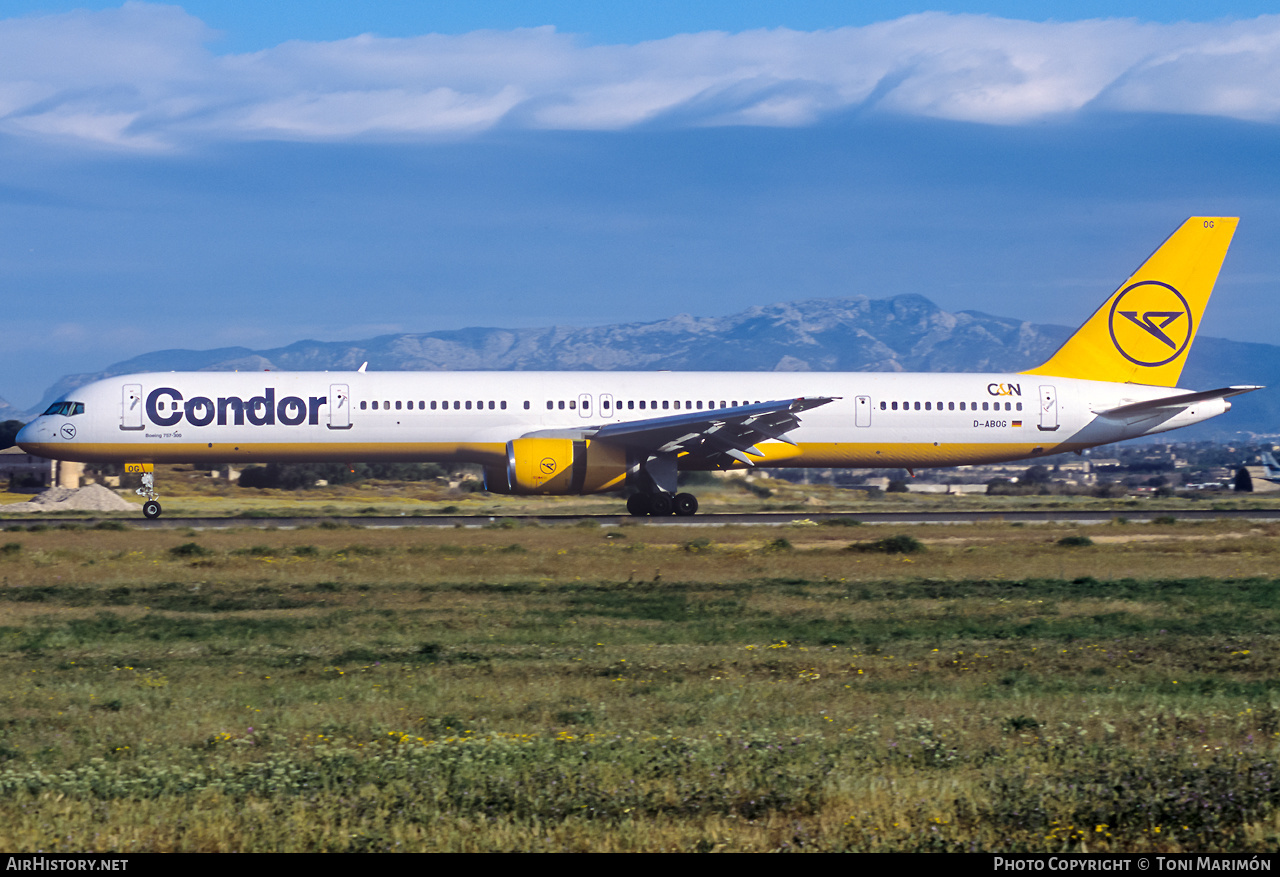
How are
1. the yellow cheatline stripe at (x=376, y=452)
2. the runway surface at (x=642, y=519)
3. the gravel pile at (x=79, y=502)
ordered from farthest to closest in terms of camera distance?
the gravel pile at (x=79, y=502)
the yellow cheatline stripe at (x=376, y=452)
the runway surface at (x=642, y=519)

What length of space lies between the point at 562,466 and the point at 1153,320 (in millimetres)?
20882

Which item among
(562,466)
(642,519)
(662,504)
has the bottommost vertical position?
(642,519)

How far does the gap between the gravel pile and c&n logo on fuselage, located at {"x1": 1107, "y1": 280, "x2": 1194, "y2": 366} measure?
36280mm

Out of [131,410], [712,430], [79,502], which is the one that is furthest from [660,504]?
[79,502]

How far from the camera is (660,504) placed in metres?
35.3

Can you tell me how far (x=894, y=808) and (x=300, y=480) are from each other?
53312mm

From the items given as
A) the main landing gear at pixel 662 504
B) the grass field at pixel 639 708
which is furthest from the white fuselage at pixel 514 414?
the grass field at pixel 639 708

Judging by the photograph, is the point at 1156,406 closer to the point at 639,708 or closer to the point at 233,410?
the point at 233,410

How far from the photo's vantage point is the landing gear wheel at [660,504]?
1383 inches

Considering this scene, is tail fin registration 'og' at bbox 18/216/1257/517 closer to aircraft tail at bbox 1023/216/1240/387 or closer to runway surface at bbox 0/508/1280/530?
aircraft tail at bbox 1023/216/1240/387

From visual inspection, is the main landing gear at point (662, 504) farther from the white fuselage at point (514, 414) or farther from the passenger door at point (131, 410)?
the passenger door at point (131, 410)

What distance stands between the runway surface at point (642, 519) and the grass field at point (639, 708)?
1093cm

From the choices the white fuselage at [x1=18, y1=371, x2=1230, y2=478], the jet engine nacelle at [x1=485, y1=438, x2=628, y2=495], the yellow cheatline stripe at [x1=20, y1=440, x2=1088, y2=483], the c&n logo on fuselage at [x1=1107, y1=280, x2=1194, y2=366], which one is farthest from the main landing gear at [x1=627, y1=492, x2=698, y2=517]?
the c&n logo on fuselage at [x1=1107, y1=280, x2=1194, y2=366]
